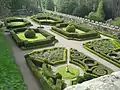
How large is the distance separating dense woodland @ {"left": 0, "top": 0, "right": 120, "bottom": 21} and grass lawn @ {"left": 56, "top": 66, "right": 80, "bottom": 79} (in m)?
23.0

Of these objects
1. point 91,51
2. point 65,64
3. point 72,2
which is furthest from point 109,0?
point 65,64

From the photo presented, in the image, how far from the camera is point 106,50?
19.0m

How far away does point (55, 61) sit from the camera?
16.6m

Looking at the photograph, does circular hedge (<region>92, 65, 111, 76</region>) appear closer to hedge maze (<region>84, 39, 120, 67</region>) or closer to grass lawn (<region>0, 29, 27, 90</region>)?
hedge maze (<region>84, 39, 120, 67</region>)

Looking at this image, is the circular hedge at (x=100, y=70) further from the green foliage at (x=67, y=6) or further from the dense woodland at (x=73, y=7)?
the green foliage at (x=67, y=6)

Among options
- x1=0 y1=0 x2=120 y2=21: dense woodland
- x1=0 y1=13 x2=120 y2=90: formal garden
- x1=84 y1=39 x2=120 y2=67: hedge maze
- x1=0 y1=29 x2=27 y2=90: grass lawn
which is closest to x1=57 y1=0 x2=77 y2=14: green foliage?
x1=0 y1=0 x2=120 y2=21: dense woodland

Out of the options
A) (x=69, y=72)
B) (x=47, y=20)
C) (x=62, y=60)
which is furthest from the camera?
(x=47, y=20)

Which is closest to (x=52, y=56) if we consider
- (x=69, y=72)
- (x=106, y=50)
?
(x=69, y=72)

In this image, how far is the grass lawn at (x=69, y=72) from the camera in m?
13.9

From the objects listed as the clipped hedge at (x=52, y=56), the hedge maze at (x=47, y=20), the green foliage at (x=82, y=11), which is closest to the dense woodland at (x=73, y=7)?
the green foliage at (x=82, y=11)

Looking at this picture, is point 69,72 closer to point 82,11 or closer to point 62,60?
point 62,60

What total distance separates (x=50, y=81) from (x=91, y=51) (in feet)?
28.5

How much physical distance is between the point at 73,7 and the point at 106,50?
26706 millimetres

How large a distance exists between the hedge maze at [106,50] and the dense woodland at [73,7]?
16.3 m
